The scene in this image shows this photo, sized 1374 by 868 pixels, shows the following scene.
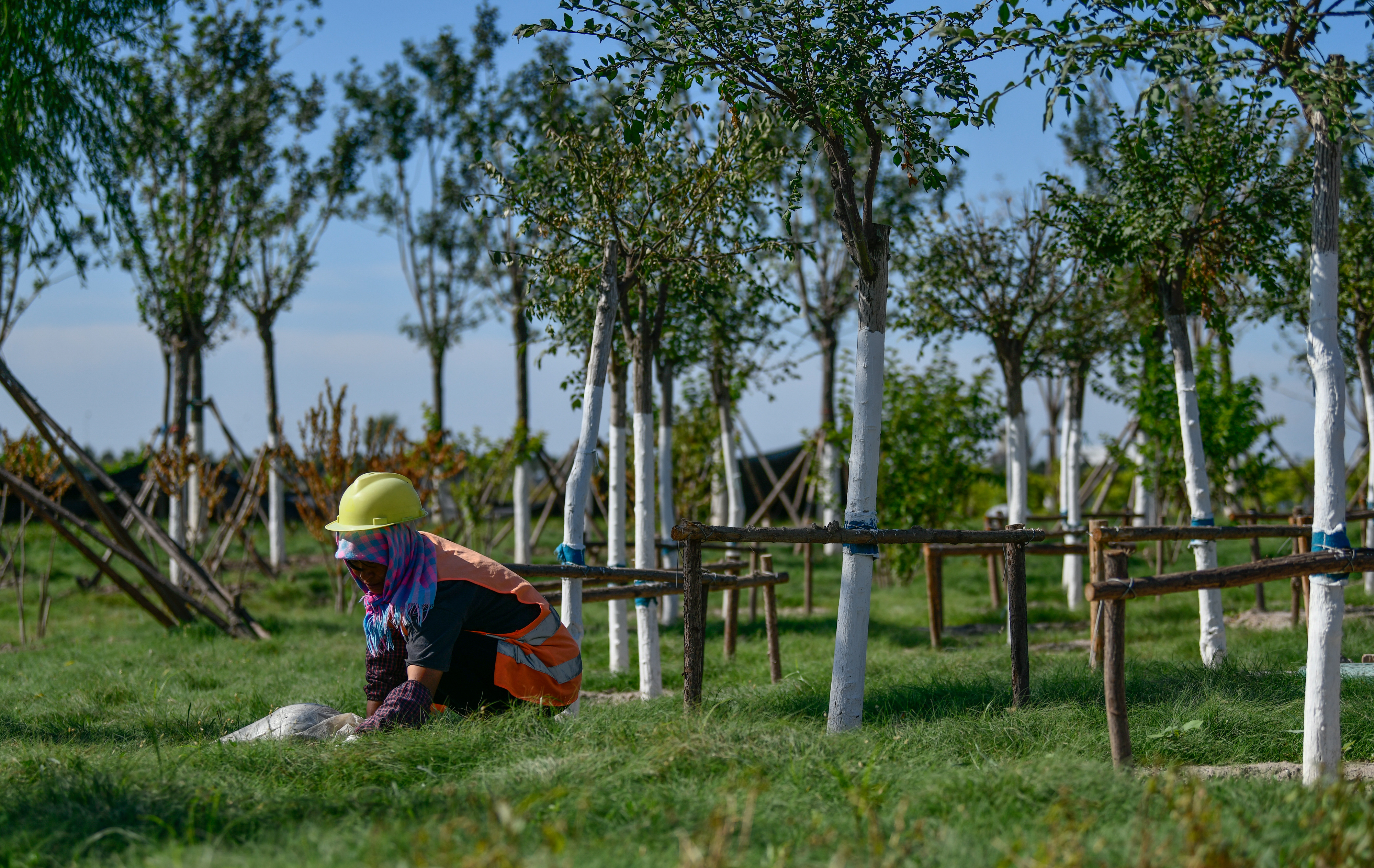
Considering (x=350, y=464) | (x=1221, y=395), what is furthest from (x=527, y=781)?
(x=1221, y=395)

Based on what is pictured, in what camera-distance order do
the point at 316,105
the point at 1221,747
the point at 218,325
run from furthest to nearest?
the point at 316,105 < the point at 218,325 < the point at 1221,747

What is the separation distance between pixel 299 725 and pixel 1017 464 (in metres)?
9.09

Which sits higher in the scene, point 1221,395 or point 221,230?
point 221,230

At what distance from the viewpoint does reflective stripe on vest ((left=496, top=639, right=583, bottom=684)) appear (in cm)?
500

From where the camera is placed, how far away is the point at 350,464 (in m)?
12.5

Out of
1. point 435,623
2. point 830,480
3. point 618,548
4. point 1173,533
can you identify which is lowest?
point 435,623

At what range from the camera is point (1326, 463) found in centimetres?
444

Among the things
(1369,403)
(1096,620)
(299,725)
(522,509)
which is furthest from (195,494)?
(1369,403)

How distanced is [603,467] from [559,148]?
975 centimetres

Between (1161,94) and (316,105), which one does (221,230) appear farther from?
(1161,94)

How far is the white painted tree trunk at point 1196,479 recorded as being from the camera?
24.3 ft

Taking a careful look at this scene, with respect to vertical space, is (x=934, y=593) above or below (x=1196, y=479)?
below

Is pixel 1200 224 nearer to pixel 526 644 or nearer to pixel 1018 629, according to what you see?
pixel 1018 629

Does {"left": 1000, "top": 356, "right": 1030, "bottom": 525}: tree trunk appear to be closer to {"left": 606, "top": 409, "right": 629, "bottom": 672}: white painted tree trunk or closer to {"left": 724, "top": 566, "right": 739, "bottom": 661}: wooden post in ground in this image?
{"left": 724, "top": 566, "right": 739, "bottom": 661}: wooden post in ground
